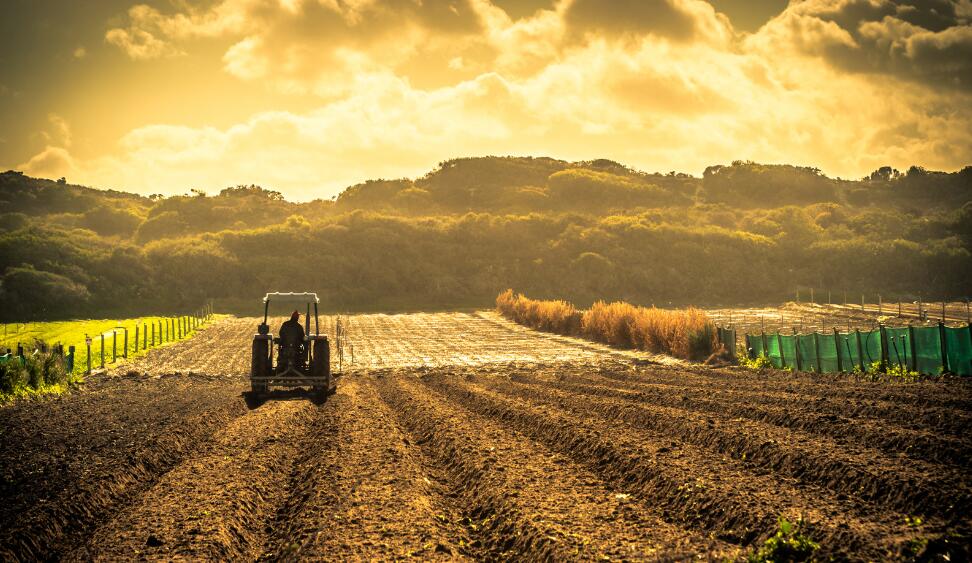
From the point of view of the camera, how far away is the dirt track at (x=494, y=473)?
751 cm

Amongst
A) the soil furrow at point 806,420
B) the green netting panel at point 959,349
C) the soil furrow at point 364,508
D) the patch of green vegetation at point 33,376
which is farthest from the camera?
the patch of green vegetation at point 33,376

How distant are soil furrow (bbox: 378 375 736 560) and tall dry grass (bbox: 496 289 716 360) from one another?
17.4 metres

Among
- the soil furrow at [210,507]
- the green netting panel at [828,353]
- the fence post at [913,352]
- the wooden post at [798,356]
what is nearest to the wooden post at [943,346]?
the fence post at [913,352]

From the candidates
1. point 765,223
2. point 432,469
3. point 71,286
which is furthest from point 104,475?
point 765,223

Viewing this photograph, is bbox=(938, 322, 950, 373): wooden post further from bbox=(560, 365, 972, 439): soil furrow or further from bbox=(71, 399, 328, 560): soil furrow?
bbox=(71, 399, 328, 560): soil furrow

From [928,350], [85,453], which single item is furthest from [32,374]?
[928,350]

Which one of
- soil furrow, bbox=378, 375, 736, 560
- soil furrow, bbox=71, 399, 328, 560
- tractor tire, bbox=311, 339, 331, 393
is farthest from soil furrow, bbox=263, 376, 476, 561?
tractor tire, bbox=311, 339, 331, 393

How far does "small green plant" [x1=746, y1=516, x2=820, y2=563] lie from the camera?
6613 mm

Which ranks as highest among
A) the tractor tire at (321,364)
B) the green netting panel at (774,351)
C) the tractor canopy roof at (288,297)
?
the tractor canopy roof at (288,297)

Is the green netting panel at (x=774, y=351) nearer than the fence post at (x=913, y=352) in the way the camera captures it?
No

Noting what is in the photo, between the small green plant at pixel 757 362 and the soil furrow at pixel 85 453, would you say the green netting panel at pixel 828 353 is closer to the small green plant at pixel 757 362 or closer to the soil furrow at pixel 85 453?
the small green plant at pixel 757 362

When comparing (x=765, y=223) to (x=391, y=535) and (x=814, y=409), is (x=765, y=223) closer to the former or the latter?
(x=814, y=409)

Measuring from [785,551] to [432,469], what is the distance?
551 cm

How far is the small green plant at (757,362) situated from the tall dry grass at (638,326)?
2327mm
